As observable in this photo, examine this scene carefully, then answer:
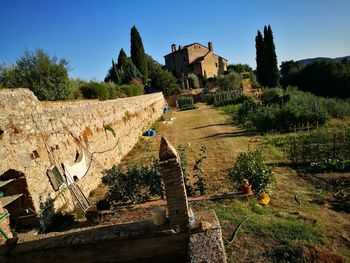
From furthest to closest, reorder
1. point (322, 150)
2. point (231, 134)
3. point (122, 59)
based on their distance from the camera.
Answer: point (122, 59)
point (231, 134)
point (322, 150)

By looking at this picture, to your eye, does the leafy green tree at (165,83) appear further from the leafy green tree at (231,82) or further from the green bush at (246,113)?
the green bush at (246,113)

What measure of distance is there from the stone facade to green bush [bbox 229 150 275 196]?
52.0 m

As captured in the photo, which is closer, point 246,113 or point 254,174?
point 254,174

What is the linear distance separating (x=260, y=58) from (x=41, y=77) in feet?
133

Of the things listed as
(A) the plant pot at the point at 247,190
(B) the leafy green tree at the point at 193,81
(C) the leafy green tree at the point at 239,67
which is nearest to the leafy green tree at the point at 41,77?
(A) the plant pot at the point at 247,190

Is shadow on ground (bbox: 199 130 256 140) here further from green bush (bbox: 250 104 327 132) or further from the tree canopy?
Result: the tree canopy

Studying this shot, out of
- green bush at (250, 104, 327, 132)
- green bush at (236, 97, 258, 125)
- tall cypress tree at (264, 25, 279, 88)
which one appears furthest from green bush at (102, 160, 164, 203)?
tall cypress tree at (264, 25, 279, 88)

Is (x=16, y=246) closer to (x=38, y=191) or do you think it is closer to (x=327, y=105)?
(x=38, y=191)

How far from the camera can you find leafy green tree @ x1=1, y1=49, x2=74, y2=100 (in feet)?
A: 50.3

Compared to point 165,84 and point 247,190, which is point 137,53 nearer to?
point 165,84

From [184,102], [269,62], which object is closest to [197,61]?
[269,62]

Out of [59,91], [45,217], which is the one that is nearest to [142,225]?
[45,217]

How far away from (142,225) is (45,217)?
3287 mm

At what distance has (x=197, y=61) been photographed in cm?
5984
